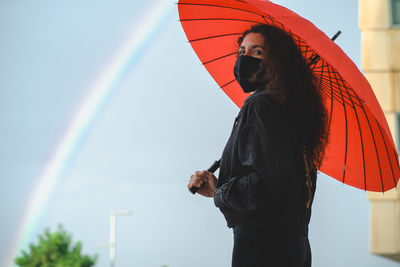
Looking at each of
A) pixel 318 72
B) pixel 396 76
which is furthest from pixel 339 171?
pixel 396 76

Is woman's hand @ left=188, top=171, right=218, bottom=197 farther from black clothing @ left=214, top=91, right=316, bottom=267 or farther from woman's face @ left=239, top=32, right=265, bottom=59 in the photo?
woman's face @ left=239, top=32, right=265, bottom=59

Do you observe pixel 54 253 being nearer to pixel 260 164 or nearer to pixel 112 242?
pixel 112 242

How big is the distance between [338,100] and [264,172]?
139cm

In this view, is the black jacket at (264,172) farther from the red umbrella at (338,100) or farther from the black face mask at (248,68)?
the red umbrella at (338,100)

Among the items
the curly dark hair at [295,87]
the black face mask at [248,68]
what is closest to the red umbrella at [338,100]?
the curly dark hair at [295,87]

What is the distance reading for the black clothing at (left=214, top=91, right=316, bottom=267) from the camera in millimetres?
1991

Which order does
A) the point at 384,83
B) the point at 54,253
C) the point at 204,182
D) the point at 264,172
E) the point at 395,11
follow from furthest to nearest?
the point at 54,253 < the point at 395,11 < the point at 384,83 < the point at 204,182 < the point at 264,172

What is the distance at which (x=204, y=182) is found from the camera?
2.33 metres

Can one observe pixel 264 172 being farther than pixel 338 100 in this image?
No

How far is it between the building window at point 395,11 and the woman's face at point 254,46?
1148cm

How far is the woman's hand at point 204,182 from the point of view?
91.0 inches

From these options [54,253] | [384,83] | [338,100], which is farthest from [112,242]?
[338,100]

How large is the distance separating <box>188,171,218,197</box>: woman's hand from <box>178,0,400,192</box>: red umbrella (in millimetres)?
858

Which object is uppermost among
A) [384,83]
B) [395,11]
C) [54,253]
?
[395,11]
